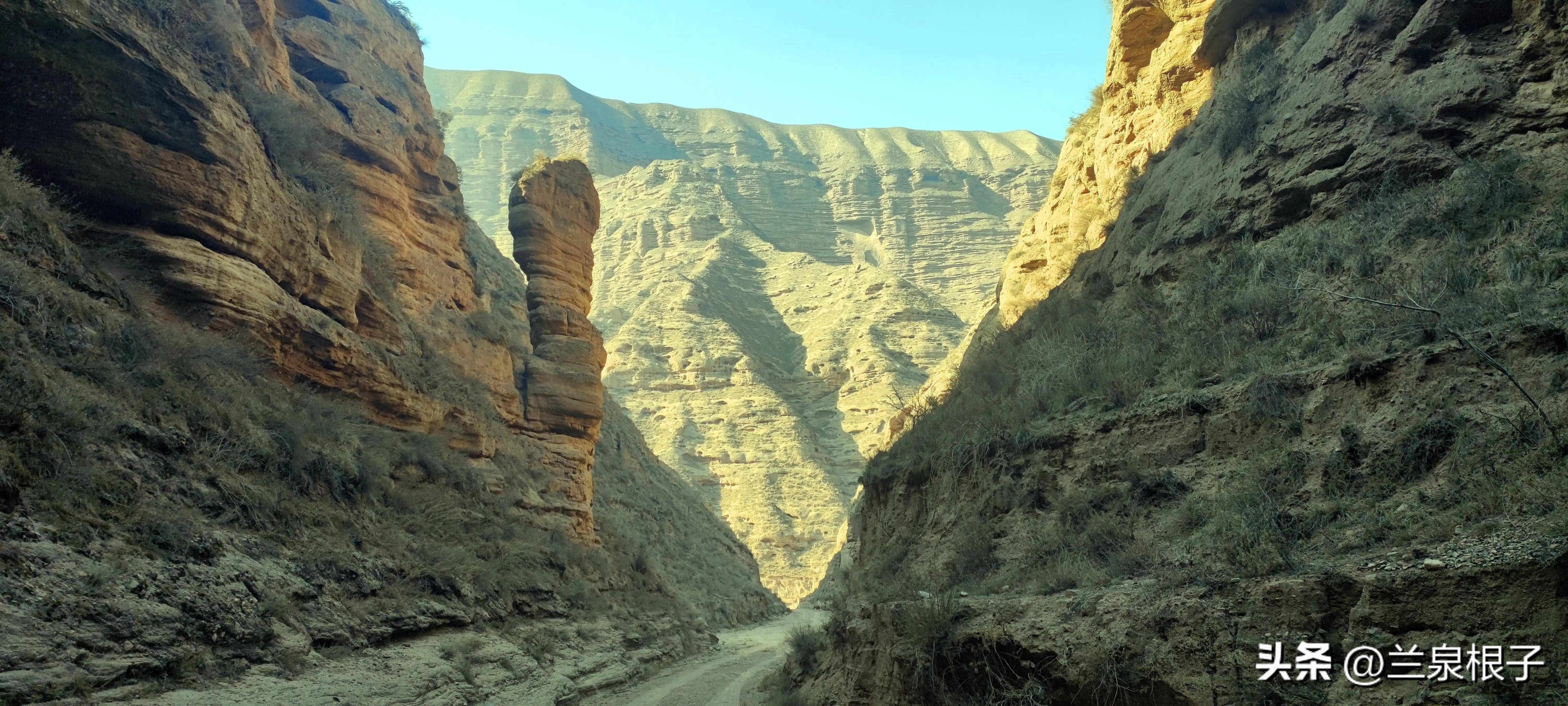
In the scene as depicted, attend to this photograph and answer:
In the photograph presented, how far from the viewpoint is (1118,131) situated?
19.0 meters

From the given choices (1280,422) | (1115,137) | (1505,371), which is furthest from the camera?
(1115,137)

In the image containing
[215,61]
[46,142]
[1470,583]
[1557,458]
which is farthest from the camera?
[215,61]

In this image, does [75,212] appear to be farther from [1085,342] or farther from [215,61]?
[1085,342]

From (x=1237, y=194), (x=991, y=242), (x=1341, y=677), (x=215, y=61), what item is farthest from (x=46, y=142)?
(x=991, y=242)

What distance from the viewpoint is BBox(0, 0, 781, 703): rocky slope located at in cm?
768

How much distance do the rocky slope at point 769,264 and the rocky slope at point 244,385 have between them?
63.3ft

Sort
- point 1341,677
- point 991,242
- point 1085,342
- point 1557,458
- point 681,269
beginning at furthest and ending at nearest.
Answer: point 991,242 < point 681,269 < point 1085,342 < point 1557,458 < point 1341,677

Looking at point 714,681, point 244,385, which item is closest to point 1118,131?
point 714,681

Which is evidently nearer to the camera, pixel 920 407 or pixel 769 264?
pixel 920 407

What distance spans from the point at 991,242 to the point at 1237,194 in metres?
103

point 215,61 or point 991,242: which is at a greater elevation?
point 991,242

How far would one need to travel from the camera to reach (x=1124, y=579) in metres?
7.16

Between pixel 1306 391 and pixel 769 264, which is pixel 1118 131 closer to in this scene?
pixel 1306 391

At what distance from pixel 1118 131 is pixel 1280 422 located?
42.4ft
